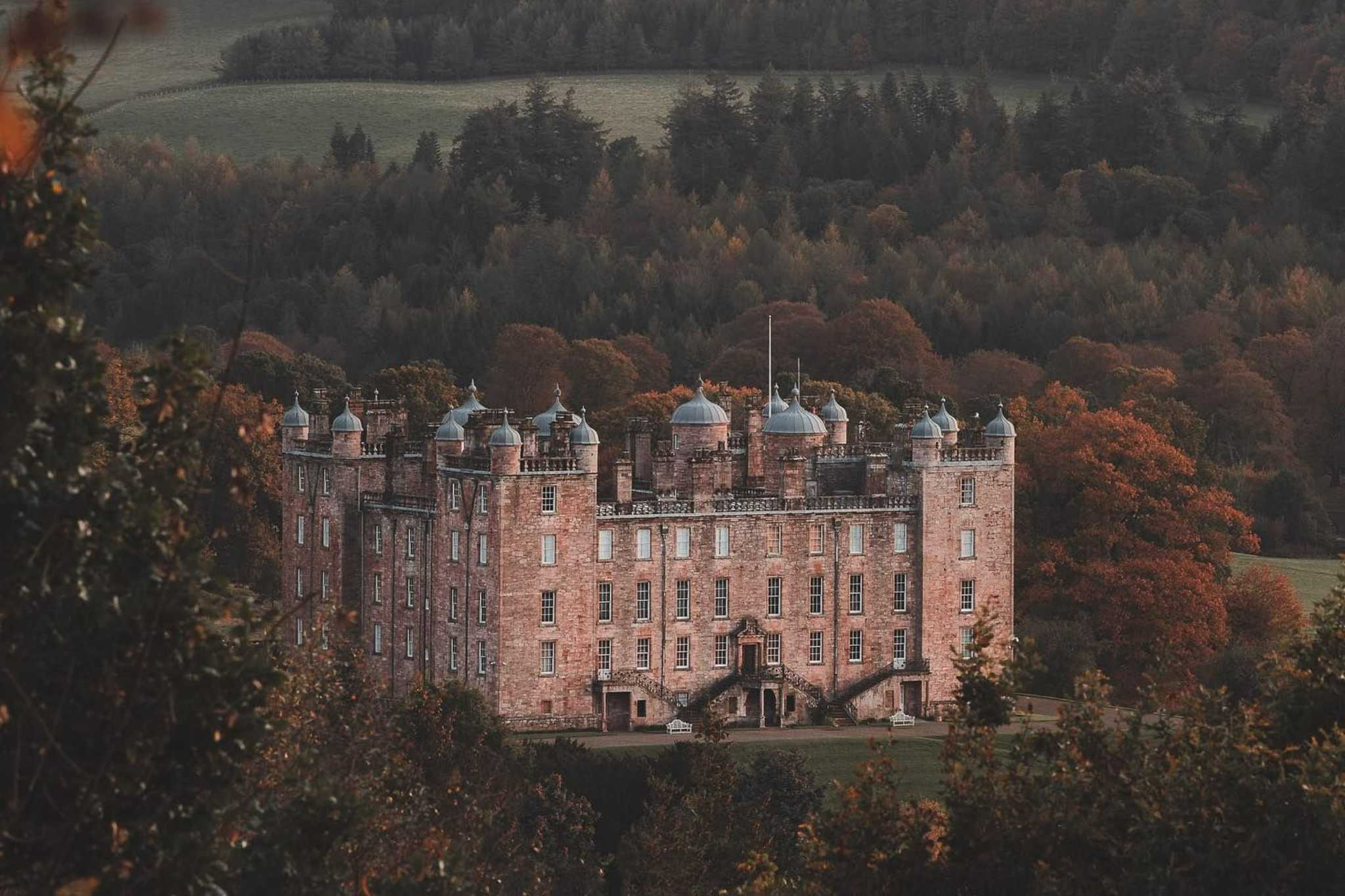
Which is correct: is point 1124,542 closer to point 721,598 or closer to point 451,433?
point 721,598

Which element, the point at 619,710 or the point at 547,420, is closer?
the point at 619,710

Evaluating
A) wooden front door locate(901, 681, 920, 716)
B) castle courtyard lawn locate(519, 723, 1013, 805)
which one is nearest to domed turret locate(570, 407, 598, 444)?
castle courtyard lawn locate(519, 723, 1013, 805)

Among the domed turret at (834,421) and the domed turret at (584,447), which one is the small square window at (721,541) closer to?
the domed turret at (584,447)

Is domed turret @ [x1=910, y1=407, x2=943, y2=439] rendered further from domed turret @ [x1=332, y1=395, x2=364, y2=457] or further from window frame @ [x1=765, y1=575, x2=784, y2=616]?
domed turret @ [x1=332, y1=395, x2=364, y2=457]

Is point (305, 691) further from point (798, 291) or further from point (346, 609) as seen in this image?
point (798, 291)

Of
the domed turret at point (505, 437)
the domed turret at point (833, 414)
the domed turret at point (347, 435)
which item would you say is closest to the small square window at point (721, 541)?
the domed turret at point (505, 437)

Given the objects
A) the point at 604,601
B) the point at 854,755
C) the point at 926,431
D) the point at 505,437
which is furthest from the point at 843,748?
the point at 505,437

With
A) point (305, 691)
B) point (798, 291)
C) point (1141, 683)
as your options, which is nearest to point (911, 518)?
point (1141, 683)
